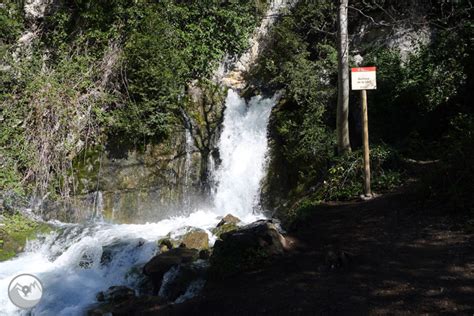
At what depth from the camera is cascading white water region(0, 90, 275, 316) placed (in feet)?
23.1

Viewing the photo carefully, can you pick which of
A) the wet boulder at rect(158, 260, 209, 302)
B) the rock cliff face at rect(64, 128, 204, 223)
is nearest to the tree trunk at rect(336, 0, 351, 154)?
the wet boulder at rect(158, 260, 209, 302)

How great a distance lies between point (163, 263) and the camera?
6.87m

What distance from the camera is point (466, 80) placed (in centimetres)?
823

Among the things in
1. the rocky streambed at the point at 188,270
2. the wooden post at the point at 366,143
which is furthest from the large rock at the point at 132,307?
the wooden post at the point at 366,143

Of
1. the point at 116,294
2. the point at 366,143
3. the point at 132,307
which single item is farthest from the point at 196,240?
the point at 366,143

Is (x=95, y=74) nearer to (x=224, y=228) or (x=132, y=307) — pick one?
(x=224, y=228)

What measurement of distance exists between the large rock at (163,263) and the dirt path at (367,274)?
1.45 m

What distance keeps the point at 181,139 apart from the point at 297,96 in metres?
3.59

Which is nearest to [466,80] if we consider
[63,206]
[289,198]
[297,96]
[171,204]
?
[297,96]

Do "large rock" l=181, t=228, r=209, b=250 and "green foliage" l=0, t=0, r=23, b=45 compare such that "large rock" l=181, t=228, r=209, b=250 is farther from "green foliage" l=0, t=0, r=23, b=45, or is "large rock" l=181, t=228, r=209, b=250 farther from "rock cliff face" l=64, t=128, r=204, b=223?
"green foliage" l=0, t=0, r=23, b=45

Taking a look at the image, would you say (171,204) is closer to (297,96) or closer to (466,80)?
(297,96)

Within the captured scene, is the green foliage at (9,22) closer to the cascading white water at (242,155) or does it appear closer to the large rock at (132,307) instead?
the cascading white water at (242,155)

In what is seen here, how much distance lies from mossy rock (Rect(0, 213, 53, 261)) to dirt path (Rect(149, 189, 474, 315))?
5218 millimetres

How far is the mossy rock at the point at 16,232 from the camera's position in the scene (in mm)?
8562
